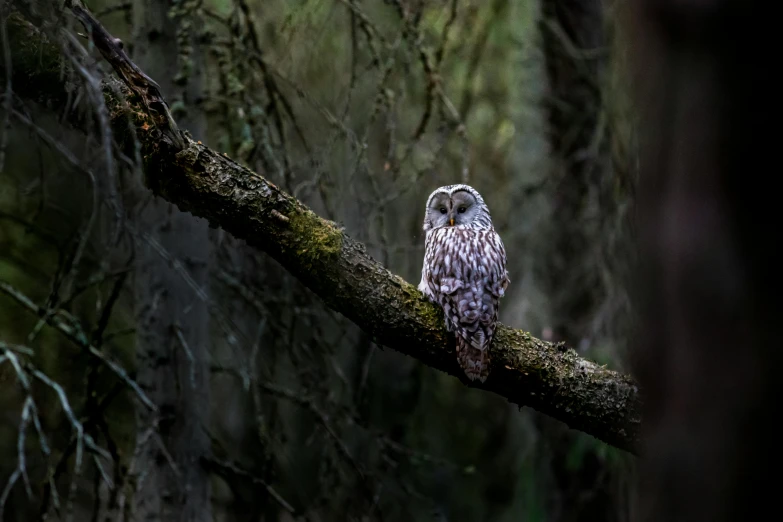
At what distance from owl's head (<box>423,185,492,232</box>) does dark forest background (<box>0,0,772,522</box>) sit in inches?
8.6

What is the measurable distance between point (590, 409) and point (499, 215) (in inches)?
236

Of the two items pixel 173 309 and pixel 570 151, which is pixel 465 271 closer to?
pixel 173 309

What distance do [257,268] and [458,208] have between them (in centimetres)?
113

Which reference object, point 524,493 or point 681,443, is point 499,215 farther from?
point 681,443

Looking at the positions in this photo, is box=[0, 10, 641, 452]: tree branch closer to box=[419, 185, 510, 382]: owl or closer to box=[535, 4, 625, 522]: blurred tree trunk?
box=[419, 185, 510, 382]: owl

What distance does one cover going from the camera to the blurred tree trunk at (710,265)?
1.12 meters

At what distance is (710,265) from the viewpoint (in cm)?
116

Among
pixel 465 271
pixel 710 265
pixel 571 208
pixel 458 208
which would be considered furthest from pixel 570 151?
pixel 710 265

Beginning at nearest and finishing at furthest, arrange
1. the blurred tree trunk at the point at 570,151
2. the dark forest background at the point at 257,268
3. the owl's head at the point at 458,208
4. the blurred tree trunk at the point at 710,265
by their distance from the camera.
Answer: the blurred tree trunk at the point at 710,265, the dark forest background at the point at 257,268, the owl's head at the point at 458,208, the blurred tree trunk at the point at 570,151

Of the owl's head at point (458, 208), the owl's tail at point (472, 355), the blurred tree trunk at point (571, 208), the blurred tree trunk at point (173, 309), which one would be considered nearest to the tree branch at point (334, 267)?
the owl's tail at point (472, 355)

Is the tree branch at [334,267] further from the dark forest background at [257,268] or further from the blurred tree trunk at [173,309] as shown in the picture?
the blurred tree trunk at [173,309]

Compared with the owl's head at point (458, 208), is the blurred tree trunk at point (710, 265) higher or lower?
lower

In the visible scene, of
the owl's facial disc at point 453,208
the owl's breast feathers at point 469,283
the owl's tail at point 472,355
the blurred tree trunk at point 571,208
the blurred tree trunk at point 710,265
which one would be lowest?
the blurred tree trunk at point 710,265

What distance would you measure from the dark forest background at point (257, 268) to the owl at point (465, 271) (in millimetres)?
267
